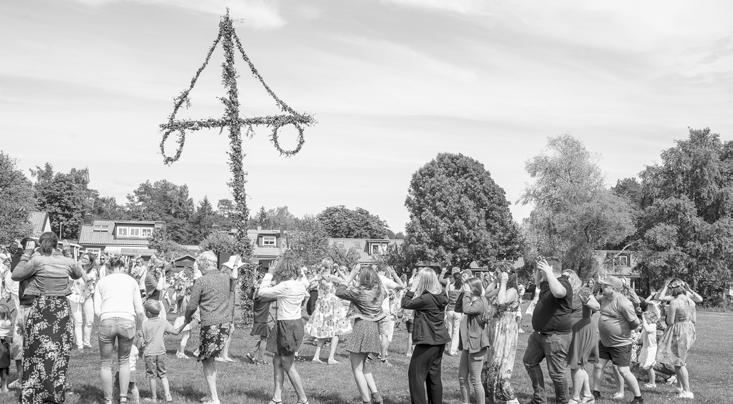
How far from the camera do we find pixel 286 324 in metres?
8.95

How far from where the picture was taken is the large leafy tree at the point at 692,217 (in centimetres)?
5400

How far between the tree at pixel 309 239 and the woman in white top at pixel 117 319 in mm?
47401

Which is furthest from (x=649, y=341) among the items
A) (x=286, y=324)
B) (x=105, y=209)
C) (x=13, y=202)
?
(x=105, y=209)

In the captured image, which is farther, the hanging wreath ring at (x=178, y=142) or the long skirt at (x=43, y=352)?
the hanging wreath ring at (x=178, y=142)

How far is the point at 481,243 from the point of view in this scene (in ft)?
164

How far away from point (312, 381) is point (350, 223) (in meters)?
88.2

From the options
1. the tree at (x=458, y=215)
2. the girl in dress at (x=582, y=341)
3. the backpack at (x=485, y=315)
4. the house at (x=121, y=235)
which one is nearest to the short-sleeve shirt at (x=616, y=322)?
the girl in dress at (x=582, y=341)

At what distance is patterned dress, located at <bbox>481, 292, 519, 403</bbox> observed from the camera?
929 cm

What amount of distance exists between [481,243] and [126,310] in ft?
142

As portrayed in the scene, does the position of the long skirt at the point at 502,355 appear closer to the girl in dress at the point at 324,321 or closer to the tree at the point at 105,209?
the girl in dress at the point at 324,321

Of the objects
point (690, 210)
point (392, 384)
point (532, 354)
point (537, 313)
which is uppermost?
point (690, 210)

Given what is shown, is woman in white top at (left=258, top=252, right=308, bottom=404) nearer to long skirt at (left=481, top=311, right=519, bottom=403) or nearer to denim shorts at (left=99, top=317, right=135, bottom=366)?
denim shorts at (left=99, top=317, right=135, bottom=366)

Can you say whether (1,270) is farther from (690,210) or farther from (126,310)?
(690,210)

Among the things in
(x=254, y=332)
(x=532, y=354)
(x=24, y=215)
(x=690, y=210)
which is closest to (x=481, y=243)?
(x=690, y=210)
